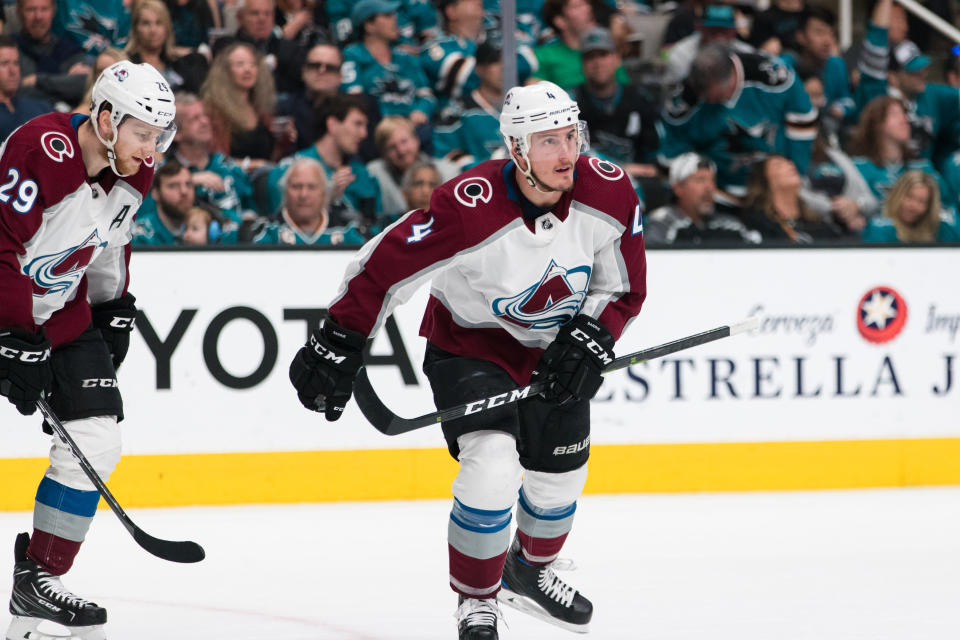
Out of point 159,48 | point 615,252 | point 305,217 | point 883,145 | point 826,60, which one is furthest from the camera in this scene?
point 826,60

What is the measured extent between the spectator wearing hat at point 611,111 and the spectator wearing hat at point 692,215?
Result: 0.28 m

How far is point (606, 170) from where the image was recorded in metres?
2.91

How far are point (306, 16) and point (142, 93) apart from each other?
117 inches

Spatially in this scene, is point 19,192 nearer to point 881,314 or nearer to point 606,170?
point 606,170

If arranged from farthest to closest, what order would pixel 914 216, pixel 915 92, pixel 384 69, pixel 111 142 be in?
pixel 915 92 → pixel 384 69 → pixel 914 216 → pixel 111 142

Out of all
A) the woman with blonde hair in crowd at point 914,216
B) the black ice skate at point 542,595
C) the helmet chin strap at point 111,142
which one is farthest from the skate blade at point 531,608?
the woman with blonde hair in crowd at point 914,216

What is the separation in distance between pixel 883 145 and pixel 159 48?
3047 mm

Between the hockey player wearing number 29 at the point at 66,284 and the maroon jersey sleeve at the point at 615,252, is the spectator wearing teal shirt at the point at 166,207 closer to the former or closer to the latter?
the hockey player wearing number 29 at the point at 66,284

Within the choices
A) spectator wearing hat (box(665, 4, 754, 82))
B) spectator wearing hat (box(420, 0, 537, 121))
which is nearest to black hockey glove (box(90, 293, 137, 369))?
spectator wearing hat (box(420, 0, 537, 121))

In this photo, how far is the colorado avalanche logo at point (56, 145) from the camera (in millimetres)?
2740

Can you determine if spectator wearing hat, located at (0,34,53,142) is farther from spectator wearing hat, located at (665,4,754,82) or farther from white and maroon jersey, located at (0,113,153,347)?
spectator wearing hat, located at (665,4,754,82)

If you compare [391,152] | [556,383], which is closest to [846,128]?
[391,152]

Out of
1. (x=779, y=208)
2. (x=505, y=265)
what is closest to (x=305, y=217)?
(x=779, y=208)

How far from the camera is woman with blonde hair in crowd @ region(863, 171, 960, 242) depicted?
17.3 feet
